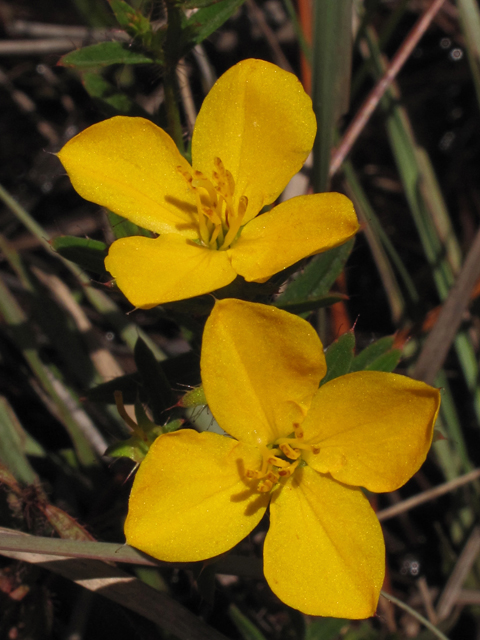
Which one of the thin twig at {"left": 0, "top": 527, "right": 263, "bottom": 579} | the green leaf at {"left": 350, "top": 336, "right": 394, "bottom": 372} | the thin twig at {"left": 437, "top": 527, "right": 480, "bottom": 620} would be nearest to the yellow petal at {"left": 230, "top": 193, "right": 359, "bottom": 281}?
the green leaf at {"left": 350, "top": 336, "right": 394, "bottom": 372}

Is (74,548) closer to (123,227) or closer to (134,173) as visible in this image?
(123,227)

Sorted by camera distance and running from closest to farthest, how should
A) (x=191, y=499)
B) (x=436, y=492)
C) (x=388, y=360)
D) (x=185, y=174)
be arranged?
(x=191, y=499) < (x=185, y=174) < (x=388, y=360) < (x=436, y=492)

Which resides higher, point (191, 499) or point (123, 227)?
point (123, 227)

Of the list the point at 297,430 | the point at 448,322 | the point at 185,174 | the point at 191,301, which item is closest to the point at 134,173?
the point at 185,174

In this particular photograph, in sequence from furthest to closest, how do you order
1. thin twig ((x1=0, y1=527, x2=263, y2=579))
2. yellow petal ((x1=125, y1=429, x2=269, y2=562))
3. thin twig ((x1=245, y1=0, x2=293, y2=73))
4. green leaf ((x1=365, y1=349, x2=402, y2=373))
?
thin twig ((x1=245, y1=0, x2=293, y2=73)) → green leaf ((x1=365, y1=349, x2=402, y2=373)) → thin twig ((x1=0, y1=527, x2=263, y2=579)) → yellow petal ((x1=125, y1=429, x2=269, y2=562))

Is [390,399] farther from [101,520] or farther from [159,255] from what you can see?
[101,520]

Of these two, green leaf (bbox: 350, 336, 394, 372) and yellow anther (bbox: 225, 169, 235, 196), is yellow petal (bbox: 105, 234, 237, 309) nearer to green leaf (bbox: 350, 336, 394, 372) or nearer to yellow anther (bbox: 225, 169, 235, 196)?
yellow anther (bbox: 225, 169, 235, 196)
